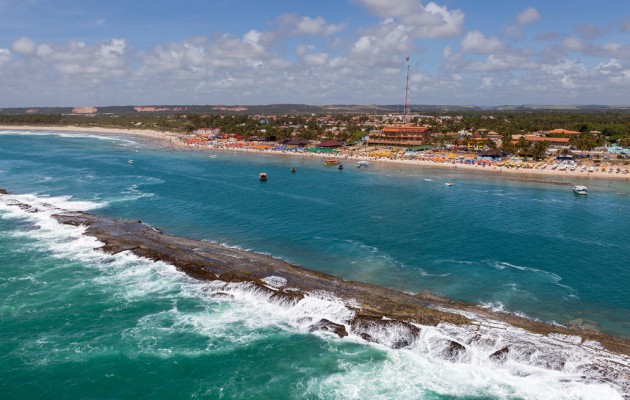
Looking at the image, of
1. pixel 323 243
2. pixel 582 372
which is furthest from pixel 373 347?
pixel 323 243

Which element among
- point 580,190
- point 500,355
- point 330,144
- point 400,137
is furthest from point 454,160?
point 500,355

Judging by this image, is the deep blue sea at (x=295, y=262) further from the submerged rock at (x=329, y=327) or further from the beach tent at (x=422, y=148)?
the beach tent at (x=422, y=148)

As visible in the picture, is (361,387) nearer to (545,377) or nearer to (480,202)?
(545,377)

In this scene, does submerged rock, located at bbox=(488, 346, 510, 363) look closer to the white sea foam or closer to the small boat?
the white sea foam

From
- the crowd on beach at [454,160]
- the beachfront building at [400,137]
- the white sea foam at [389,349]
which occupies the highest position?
the beachfront building at [400,137]

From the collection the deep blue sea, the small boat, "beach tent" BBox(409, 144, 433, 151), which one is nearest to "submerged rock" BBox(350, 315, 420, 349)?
the deep blue sea

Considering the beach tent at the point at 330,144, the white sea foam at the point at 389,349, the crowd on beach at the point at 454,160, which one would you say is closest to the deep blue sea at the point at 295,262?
the white sea foam at the point at 389,349

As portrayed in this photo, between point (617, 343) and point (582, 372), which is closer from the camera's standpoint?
point (582, 372)
